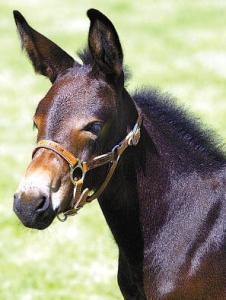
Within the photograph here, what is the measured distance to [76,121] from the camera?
14.0 feet

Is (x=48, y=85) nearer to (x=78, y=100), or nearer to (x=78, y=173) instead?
(x=78, y=100)

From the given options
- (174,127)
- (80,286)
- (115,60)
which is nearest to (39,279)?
(80,286)

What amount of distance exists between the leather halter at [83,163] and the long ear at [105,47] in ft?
1.24

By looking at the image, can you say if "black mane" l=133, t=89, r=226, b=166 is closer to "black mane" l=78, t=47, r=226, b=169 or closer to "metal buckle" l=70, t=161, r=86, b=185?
"black mane" l=78, t=47, r=226, b=169

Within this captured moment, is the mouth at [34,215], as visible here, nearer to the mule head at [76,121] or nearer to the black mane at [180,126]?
the mule head at [76,121]

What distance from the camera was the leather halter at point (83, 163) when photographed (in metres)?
4.20

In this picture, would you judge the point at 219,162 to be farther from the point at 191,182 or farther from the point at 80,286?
the point at 80,286

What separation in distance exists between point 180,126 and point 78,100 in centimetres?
92

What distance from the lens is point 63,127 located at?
13.9 ft

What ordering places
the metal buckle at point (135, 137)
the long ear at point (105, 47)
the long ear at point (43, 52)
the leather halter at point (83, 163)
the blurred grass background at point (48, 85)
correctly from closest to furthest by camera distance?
1. the leather halter at point (83, 163)
2. the long ear at point (105, 47)
3. the metal buckle at point (135, 137)
4. the long ear at point (43, 52)
5. the blurred grass background at point (48, 85)

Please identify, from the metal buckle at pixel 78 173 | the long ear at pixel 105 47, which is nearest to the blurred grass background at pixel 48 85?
the long ear at pixel 105 47

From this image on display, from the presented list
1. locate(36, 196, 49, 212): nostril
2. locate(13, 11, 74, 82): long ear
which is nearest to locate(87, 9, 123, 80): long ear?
locate(13, 11, 74, 82): long ear

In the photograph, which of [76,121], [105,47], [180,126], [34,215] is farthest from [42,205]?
[180,126]

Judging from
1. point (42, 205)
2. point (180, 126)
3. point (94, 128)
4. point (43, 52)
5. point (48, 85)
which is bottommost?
point (48, 85)
